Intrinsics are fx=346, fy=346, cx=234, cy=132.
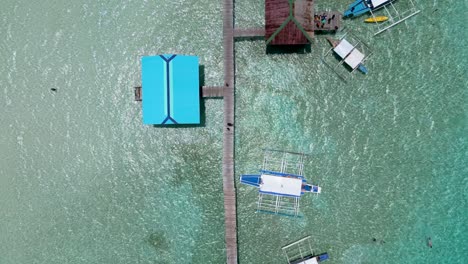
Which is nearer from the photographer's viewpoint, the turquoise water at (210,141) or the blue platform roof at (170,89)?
the blue platform roof at (170,89)

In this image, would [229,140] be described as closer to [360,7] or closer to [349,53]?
[349,53]

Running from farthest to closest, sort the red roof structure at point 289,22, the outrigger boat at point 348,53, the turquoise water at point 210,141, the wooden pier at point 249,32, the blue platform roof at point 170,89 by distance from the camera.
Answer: the turquoise water at point 210,141 < the wooden pier at point 249,32 < the outrigger boat at point 348,53 < the blue platform roof at point 170,89 < the red roof structure at point 289,22

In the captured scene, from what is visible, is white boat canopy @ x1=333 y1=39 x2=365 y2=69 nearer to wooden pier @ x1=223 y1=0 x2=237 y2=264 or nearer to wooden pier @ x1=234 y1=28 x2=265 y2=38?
wooden pier @ x1=234 y1=28 x2=265 y2=38

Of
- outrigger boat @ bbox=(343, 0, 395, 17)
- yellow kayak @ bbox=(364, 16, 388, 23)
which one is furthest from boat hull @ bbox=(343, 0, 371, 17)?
yellow kayak @ bbox=(364, 16, 388, 23)

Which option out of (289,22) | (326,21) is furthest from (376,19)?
(289,22)

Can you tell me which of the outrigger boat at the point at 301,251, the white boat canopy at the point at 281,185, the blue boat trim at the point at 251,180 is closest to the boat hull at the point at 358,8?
the white boat canopy at the point at 281,185

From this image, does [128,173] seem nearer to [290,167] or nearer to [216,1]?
[290,167]

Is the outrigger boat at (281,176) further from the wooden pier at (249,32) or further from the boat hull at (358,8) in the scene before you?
the boat hull at (358,8)
